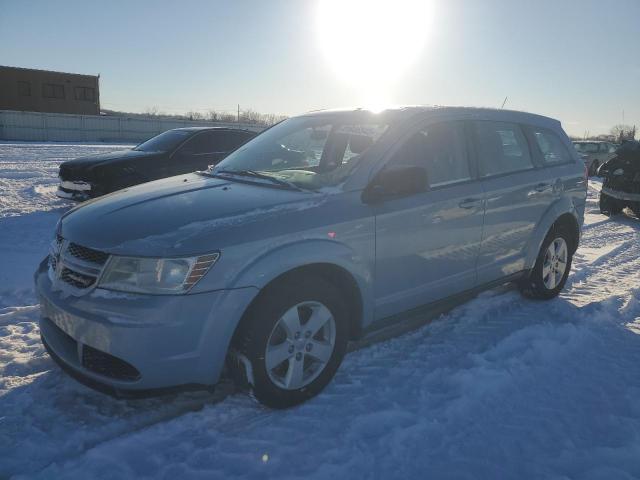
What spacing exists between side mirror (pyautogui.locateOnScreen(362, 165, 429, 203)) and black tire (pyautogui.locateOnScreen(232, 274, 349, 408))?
25.4 inches

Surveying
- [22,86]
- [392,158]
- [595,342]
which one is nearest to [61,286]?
[392,158]

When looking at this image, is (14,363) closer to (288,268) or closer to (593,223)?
(288,268)

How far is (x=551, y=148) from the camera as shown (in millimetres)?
4770

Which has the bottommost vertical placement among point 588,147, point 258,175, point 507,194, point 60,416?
point 60,416

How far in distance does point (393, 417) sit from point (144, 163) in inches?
262

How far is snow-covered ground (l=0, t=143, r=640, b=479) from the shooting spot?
2.37 meters

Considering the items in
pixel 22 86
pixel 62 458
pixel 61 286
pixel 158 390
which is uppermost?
pixel 22 86

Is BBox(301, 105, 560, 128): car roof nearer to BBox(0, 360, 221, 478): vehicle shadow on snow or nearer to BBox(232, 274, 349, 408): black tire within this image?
BBox(232, 274, 349, 408): black tire

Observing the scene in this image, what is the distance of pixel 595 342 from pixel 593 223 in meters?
6.56

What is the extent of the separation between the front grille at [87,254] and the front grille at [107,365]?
45 centimetres

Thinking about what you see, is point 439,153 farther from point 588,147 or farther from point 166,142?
point 588,147

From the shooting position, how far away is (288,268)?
2646mm

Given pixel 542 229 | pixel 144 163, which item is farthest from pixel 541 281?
pixel 144 163

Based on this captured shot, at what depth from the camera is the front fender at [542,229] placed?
4398 mm
